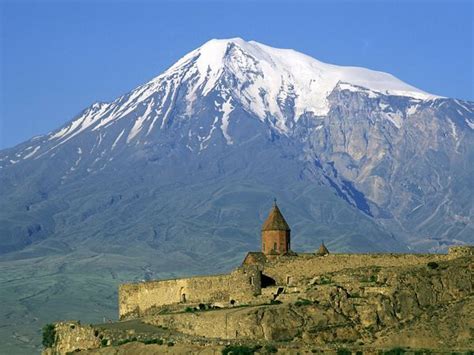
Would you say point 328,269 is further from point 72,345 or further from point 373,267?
point 72,345

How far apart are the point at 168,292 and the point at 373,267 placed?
11964mm

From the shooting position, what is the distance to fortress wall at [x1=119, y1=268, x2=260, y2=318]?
210 ft

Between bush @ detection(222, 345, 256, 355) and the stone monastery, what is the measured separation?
6.21 meters

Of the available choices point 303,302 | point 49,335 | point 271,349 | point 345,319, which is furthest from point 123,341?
point 345,319

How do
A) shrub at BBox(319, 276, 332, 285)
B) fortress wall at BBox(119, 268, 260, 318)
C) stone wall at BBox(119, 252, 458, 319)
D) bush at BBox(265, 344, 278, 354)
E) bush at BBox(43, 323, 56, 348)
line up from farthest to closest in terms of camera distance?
1. bush at BBox(43, 323, 56, 348)
2. fortress wall at BBox(119, 268, 260, 318)
3. stone wall at BBox(119, 252, 458, 319)
4. shrub at BBox(319, 276, 332, 285)
5. bush at BBox(265, 344, 278, 354)

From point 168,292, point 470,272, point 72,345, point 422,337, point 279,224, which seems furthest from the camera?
point 279,224

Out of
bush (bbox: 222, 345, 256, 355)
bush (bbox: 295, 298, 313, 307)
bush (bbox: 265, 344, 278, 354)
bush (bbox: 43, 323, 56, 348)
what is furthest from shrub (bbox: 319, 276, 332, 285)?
bush (bbox: 43, 323, 56, 348)

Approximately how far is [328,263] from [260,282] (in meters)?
3.18

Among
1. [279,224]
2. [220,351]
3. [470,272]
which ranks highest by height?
[279,224]

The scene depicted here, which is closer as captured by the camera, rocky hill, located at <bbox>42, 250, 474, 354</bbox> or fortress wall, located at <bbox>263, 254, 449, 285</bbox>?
rocky hill, located at <bbox>42, 250, 474, 354</bbox>

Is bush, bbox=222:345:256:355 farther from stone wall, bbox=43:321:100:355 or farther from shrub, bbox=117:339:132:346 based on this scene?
stone wall, bbox=43:321:100:355

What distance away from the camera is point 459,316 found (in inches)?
2188

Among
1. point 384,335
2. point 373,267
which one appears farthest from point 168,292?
point 384,335

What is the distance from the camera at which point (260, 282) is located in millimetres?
63844
